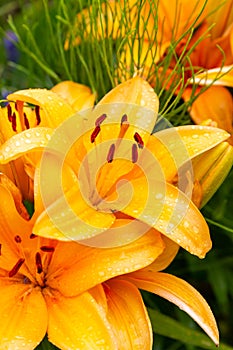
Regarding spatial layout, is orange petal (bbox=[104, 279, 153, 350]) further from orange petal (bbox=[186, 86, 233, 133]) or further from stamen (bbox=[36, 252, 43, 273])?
orange petal (bbox=[186, 86, 233, 133])

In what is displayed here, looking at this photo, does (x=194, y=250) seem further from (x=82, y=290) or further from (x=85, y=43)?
(x=85, y=43)

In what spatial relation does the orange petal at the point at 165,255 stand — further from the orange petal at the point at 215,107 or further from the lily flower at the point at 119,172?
the orange petal at the point at 215,107

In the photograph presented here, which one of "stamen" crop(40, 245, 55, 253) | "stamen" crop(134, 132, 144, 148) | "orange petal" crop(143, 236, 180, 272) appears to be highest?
"stamen" crop(134, 132, 144, 148)

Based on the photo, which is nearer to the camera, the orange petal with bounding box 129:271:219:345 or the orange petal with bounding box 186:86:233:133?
the orange petal with bounding box 129:271:219:345

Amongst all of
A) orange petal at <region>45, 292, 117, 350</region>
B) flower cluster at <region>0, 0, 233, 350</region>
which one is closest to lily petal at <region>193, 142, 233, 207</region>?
flower cluster at <region>0, 0, 233, 350</region>

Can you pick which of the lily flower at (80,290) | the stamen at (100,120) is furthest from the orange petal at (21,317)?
the stamen at (100,120)

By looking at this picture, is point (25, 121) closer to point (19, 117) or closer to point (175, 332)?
point (19, 117)

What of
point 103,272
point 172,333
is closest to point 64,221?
point 103,272

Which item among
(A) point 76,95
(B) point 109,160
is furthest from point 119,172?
(A) point 76,95

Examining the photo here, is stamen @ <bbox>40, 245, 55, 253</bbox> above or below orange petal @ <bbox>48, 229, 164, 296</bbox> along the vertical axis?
above
